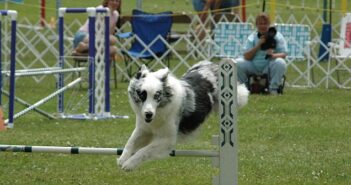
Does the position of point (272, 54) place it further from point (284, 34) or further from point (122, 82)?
point (122, 82)

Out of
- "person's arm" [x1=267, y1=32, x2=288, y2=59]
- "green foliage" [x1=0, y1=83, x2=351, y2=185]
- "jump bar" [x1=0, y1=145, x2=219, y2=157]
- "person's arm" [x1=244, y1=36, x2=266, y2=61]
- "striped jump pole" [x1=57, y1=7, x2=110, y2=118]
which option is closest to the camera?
"jump bar" [x1=0, y1=145, x2=219, y2=157]

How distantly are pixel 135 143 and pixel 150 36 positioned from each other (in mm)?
9821

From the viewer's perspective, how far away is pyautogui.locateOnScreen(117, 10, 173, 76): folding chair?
55.0 ft

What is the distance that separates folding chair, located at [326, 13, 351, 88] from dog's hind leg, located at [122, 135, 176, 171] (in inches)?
369

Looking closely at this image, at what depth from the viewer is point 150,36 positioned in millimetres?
16875

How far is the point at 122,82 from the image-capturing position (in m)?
17.0

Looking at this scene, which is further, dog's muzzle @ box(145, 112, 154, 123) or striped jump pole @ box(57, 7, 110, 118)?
striped jump pole @ box(57, 7, 110, 118)

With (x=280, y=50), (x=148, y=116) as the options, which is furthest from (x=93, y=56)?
(x=148, y=116)

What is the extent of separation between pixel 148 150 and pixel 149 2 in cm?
1943

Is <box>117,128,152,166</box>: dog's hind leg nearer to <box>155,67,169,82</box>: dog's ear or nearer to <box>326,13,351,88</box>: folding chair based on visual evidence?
<box>155,67,169,82</box>: dog's ear

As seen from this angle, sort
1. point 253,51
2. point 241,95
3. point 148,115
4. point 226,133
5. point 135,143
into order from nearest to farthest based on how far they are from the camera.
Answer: point 148,115, point 226,133, point 135,143, point 241,95, point 253,51

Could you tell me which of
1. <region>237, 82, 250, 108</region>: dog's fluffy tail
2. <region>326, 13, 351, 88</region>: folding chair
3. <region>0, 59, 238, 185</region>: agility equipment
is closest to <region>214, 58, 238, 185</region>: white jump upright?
<region>0, 59, 238, 185</region>: agility equipment

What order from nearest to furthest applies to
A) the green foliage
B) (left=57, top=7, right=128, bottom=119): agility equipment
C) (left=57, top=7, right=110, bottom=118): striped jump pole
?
1. the green foliage
2. (left=57, top=7, right=110, bottom=118): striped jump pole
3. (left=57, top=7, right=128, bottom=119): agility equipment

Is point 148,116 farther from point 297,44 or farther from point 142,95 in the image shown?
point 297,44
